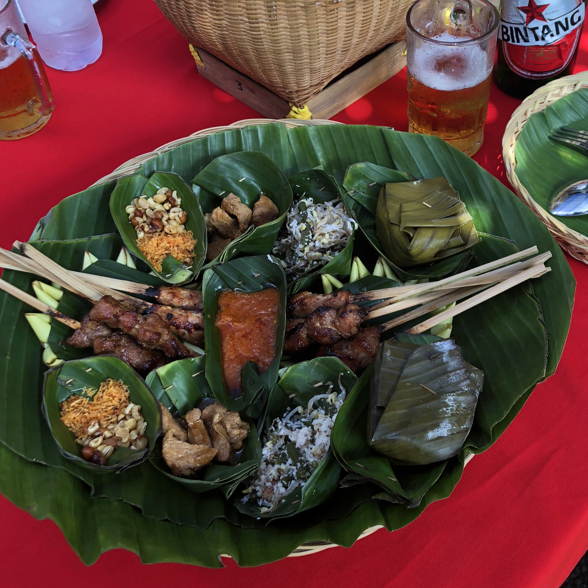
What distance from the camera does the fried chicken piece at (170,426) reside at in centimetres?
137

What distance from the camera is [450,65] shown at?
68.3 inches

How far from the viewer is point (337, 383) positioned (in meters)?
1.44

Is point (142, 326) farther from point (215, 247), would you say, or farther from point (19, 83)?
point (19, 83)

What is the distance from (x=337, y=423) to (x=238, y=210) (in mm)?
768

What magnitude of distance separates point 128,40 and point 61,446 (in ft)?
6.66

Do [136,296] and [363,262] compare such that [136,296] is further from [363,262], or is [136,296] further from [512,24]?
[512,24]

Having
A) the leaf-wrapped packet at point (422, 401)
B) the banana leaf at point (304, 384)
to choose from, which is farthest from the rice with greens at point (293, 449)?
the leaf-wrapped packet at point (422, 401)

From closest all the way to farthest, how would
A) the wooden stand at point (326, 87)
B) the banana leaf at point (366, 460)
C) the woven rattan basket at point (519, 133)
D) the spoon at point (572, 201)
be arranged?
the banana leaf at point (366, 460)
the woven rattan basket at point (519, 133)
the spoon at point (572, 201)
the wooden stand at point (326, 87)

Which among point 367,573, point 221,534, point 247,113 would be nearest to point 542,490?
point 367,573

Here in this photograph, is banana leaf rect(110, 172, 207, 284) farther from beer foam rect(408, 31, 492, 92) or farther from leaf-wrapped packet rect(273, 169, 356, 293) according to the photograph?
beer foam rect(408, 31, 492, 92)

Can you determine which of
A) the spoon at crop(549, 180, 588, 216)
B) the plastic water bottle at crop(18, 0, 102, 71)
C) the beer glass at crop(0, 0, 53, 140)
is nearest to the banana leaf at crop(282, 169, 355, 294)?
the spoon at crop(549, 180, 588, 216)

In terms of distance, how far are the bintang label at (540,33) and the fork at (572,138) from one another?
246 millimetres

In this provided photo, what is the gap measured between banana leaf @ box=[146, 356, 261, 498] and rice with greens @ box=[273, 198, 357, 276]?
0.43 m

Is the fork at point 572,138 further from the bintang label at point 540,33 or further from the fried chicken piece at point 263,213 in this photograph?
the fried chicken piece at point 263,213
